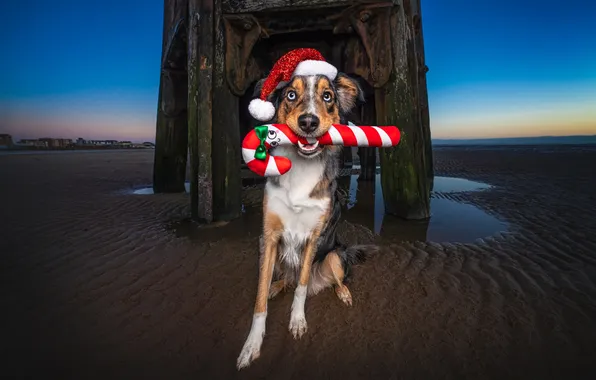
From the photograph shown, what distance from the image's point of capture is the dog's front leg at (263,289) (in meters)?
2.07

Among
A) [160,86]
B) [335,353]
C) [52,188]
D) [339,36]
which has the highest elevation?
[339,36]

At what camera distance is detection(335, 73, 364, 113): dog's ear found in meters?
2.67

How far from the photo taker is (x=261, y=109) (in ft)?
7.89

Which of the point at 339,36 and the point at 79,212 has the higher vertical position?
the point at 339,36

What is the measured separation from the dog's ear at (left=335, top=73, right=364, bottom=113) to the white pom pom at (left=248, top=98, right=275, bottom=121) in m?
0.67

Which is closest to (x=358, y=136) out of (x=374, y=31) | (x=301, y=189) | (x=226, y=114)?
(x=301, y=189)

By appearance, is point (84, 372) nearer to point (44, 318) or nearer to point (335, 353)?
point (44, 318)

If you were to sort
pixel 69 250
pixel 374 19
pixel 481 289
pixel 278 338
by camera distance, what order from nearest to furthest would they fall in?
pixel 278 338, pixel 481 289, pixel 69 250, pixel 374 19

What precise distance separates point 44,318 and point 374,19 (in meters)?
5.41

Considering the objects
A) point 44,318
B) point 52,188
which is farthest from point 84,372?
point 52,188

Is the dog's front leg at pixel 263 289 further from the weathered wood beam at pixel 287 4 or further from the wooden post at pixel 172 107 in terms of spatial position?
the wooden post at pixel 172 107

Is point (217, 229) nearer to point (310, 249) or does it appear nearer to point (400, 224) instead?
point (310, 249)

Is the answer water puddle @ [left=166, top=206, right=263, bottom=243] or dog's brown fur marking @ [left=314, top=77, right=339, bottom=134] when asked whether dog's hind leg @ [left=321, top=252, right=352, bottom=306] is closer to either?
dog's brown fur marking @ [left=314, top=77, right=339, bottom=134]

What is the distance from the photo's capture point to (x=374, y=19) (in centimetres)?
453
